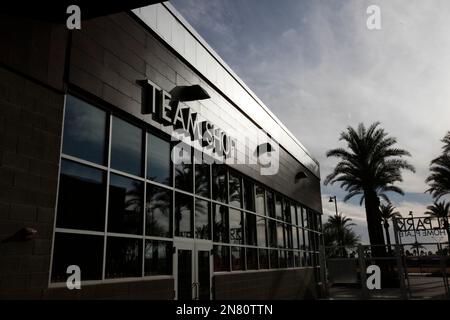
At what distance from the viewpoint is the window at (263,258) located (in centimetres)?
1593

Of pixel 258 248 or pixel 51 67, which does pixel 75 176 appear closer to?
pixel 51 67

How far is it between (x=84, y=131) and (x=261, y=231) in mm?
10185

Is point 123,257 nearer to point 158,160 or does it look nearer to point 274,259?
point 158,160

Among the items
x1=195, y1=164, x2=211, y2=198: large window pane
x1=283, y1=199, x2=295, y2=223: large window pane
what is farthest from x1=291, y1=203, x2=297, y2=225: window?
x1=195, y1=164, x2=211, y2=198: large window pane

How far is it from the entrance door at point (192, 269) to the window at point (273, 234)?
618cm

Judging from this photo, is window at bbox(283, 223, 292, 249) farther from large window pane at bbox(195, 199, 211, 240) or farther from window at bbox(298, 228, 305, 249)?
large window pane at bbox(195, 199, 211, 240)

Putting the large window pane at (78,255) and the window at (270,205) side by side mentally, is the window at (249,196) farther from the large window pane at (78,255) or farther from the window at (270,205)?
the large window pane at (78,255)

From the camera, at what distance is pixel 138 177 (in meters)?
9.03

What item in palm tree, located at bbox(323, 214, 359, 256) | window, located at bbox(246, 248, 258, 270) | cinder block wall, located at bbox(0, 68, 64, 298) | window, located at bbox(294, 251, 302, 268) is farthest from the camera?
palm tree, located at bbox(323, 214, 359, 256)

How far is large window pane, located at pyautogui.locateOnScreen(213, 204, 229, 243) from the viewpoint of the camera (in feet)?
41.0

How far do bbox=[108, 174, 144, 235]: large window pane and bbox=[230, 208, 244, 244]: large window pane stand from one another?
528 cm

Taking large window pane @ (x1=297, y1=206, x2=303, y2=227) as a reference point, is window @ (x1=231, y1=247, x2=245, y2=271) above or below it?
below

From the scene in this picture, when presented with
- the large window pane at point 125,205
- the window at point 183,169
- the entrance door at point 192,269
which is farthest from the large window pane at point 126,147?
the entrance door at point 192,269
